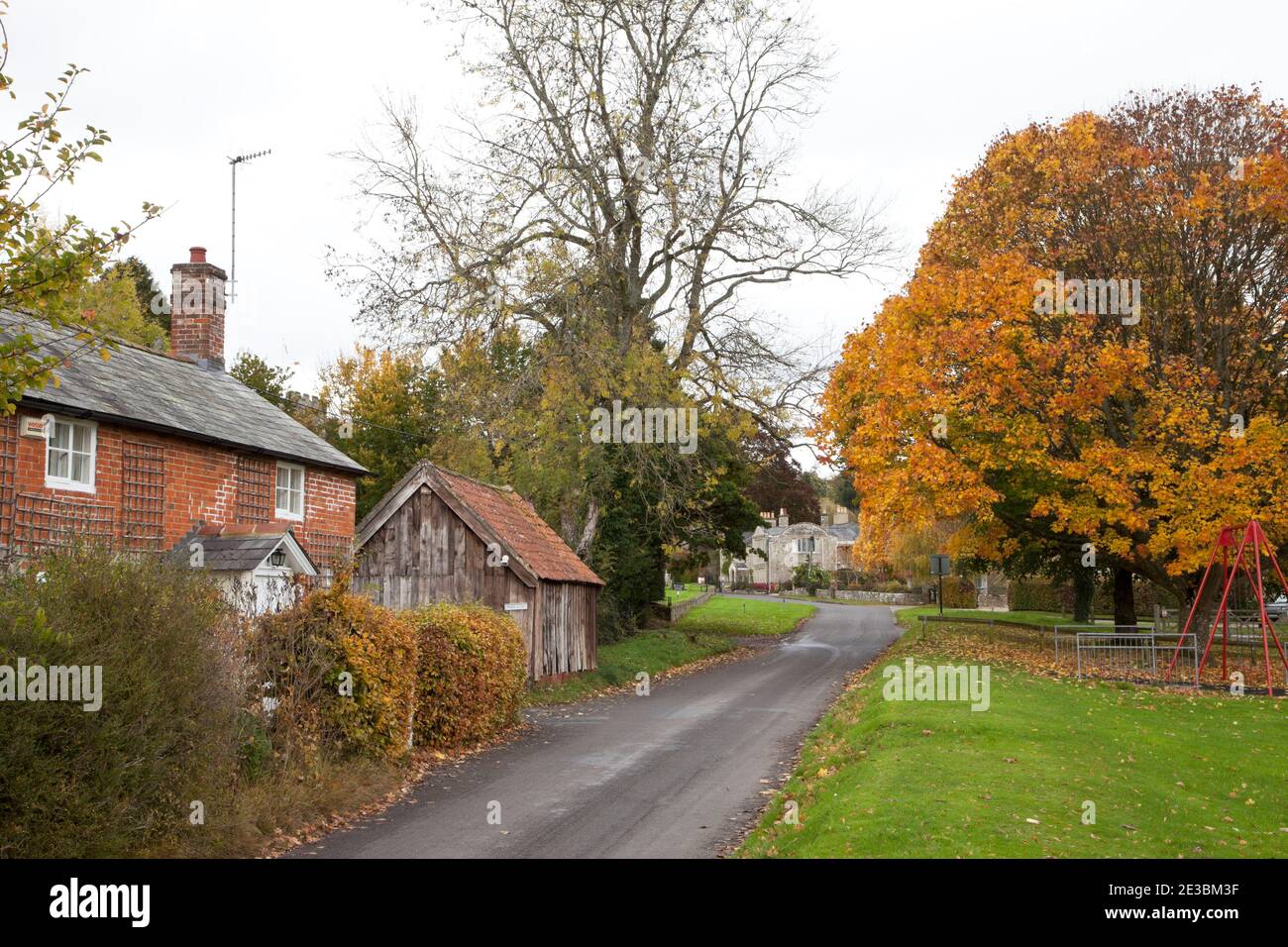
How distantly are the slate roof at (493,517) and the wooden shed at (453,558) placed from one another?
27 mm

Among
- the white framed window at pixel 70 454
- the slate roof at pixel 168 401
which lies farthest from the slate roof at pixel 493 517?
the white framed window at pixel 70 454

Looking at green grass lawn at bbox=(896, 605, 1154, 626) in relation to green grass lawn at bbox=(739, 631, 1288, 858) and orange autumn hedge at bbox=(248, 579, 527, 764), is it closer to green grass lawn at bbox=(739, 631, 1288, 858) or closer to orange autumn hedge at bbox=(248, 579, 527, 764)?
green grass lawn at bbox=(739, 631, 1288, 858)

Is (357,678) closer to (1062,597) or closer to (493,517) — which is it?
(493,517)

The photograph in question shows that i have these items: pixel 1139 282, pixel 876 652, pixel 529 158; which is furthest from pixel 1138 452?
pixel 529 158

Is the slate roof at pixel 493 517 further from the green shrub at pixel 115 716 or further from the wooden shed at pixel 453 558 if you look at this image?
the green shrub at pixel 115 716

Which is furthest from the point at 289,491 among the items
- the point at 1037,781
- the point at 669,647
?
the point at 1037,781

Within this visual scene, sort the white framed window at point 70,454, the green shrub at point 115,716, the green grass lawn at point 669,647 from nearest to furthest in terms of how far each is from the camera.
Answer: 1. the green shrub at point 115,716
2. the white framed window at point 70,454
3. the green grass lawn at point 669,647

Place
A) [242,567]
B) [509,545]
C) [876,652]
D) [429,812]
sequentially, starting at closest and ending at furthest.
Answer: [429,812] → [242,567] → [509,545] → [876,652]

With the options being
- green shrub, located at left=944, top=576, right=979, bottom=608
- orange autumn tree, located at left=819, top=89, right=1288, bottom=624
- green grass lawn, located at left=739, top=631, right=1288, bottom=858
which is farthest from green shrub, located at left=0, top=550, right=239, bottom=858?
green shrub, located at left=944, top=576, right=979, bottom=608

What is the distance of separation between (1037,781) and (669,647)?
825 inches

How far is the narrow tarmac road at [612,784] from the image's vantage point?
1001cm

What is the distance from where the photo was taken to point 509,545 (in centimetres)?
2236
